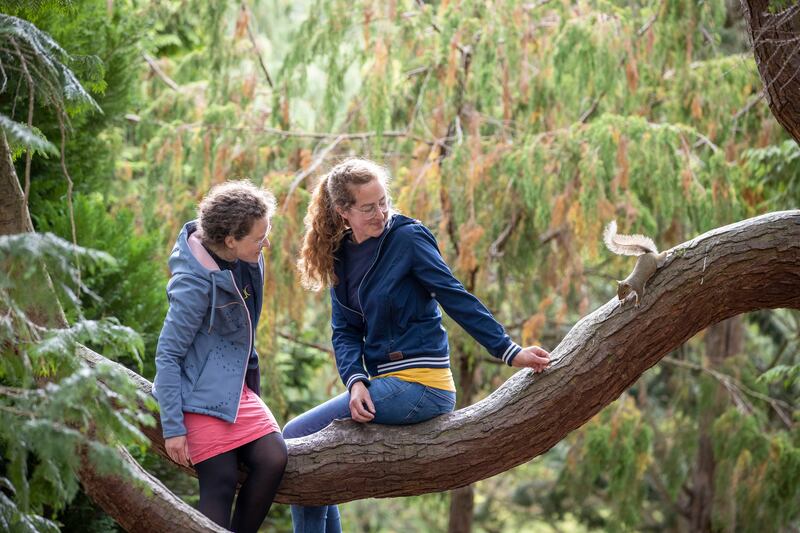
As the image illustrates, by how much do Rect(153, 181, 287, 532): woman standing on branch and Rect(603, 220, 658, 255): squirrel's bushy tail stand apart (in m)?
1.20

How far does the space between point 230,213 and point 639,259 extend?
1441 millimetres

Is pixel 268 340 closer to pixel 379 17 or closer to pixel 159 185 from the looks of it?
pixel 159 185

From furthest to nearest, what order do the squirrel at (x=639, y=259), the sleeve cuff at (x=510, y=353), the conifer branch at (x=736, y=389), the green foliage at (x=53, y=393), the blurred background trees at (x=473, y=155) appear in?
1. the conifer branch at (x=736, y=389)
2. the blurred background trees at (x=473, y=155)
3. the squirrel at (x=639, y=259)
4. the sleeve cuff at (x=510, y=353)
5. the green foliage at (x=53, y=393)

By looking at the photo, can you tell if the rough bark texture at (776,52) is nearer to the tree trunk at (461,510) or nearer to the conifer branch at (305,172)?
the conifer branch at (305,172)

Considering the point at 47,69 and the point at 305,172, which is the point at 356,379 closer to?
the point at 47,69

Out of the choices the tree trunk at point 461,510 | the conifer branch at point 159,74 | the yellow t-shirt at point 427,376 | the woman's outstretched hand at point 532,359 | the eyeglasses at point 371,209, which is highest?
the conifer branch at point 159,74

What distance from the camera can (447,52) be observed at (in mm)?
6441

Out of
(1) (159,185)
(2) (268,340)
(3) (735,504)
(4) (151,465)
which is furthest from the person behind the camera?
(3) (735,504)

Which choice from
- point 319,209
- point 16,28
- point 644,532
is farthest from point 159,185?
point 644,532

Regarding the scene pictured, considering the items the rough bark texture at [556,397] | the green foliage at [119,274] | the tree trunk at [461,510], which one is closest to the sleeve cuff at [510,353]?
the rough bark texture at [556,397]

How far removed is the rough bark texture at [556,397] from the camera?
3506 millimetres

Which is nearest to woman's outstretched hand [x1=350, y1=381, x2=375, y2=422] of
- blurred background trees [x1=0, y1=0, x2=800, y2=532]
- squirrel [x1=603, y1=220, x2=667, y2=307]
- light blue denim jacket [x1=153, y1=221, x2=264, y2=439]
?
light blue denim jacket [x1=153, y1=221, x2=264, y2=439]

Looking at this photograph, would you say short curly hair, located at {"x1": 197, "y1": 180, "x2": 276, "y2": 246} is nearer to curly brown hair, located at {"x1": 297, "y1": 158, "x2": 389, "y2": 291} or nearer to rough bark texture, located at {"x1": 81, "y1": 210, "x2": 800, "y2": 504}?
curly brown hair, located at {"x1": 297, "y1": 158, "x2": 389, "y2": 291}

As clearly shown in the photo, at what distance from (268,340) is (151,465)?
38.9 inches
